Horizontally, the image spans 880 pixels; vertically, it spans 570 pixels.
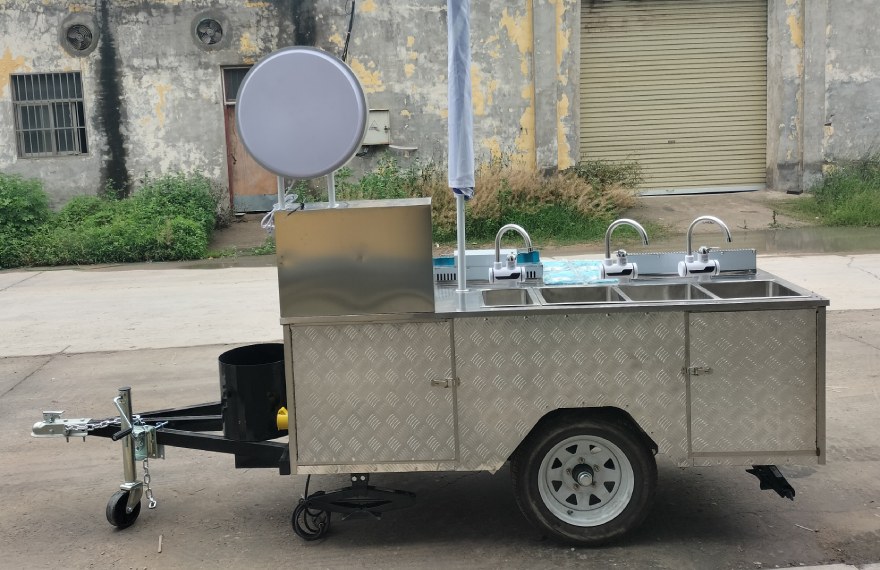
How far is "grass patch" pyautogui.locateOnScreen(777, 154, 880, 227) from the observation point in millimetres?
16719

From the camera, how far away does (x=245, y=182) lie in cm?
1869

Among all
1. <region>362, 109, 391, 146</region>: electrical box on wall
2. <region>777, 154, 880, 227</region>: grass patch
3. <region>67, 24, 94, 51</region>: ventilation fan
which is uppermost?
<region>67, 24, 94, 51</region>: ventilation fan

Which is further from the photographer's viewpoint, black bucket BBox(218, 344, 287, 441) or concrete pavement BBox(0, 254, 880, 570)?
black bucket BBox(218, 344, 287, 441)

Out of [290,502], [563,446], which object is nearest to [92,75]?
[290,502]

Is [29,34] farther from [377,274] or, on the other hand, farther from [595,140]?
[377,274]

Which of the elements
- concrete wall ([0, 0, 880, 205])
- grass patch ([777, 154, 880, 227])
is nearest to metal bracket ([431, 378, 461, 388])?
grass patch ([777, 154, 880, 227])

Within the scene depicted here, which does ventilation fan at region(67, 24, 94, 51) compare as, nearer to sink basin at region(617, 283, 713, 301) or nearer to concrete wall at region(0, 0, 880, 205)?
concrete wall at region(0, 0, 880, 205)

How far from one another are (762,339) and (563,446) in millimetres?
1097

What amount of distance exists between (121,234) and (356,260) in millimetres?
12433

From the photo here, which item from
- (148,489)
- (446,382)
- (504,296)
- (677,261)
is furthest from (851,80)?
(148,489)

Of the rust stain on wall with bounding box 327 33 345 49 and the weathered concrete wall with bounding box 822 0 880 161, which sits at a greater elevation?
the rust stain on wall with bounding box 327 33 345 49

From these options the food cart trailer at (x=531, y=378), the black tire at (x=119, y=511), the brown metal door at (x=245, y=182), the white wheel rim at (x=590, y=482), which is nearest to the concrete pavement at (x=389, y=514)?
the black tire at (x=119, y=511)

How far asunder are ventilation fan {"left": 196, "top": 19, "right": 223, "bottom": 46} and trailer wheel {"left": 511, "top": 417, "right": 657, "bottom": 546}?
15.2m

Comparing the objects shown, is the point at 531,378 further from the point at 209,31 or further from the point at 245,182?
the point at 209,31
